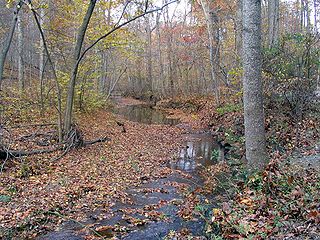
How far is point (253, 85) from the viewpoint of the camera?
7289mm

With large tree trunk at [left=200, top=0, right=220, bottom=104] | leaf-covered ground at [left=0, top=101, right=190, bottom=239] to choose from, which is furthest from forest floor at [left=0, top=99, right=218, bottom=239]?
large tree trunk at [left=200, top=0, right=220, bottom=104]

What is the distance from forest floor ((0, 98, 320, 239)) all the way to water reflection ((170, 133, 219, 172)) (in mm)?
535

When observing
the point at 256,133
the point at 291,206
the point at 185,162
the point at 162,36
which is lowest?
the point at 185,162

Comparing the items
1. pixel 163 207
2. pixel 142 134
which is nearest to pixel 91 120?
pixel 142 134

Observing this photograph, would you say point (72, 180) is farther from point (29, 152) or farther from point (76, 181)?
point (29, 152)

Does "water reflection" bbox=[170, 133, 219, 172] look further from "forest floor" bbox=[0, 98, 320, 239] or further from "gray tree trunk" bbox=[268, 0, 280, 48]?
"gray tree trunk" bbox=[268, 0, 280, 48]

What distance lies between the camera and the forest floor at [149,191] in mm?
5125

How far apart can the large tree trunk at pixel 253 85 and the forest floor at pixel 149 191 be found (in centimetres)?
48

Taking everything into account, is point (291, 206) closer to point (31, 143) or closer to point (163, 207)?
point (163, 207)

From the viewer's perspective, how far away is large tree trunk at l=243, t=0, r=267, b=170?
7188 mm

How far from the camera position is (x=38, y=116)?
15.3m

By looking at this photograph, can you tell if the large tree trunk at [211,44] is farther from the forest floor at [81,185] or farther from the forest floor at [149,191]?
the forest floor at [81,185]

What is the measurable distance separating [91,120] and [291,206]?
1462 centimetres

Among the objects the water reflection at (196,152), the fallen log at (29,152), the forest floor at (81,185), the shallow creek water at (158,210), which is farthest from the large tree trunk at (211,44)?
the fallen log at (29,152)
